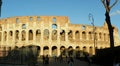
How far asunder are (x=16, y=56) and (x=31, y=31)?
105ft

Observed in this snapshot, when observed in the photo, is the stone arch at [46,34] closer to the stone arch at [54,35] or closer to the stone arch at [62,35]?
the stone arch at [54,35]

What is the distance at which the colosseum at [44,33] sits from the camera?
65.2 meters

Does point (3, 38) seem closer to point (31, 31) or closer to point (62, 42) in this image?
point (31, 31)

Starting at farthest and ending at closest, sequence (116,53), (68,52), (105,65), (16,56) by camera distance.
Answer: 1. (68,52)
2. (16,56)
3. (105,65)
4. (116,53)

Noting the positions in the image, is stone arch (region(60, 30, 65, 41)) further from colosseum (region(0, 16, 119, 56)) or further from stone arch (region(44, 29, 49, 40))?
stone arch (region(44, 29, 49, 40))

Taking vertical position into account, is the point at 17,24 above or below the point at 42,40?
above

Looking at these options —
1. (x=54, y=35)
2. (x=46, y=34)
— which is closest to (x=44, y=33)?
(x=46, y=34)

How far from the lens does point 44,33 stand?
218ft

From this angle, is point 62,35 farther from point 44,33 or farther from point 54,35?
point 44,33

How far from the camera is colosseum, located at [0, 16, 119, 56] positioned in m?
65.2

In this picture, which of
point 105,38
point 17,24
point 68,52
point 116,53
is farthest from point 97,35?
point 116,53

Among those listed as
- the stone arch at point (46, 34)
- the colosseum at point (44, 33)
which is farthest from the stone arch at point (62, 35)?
the stone arch at point (46, 34)

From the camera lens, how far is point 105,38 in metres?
75.1

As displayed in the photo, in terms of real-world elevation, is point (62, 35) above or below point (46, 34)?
below
